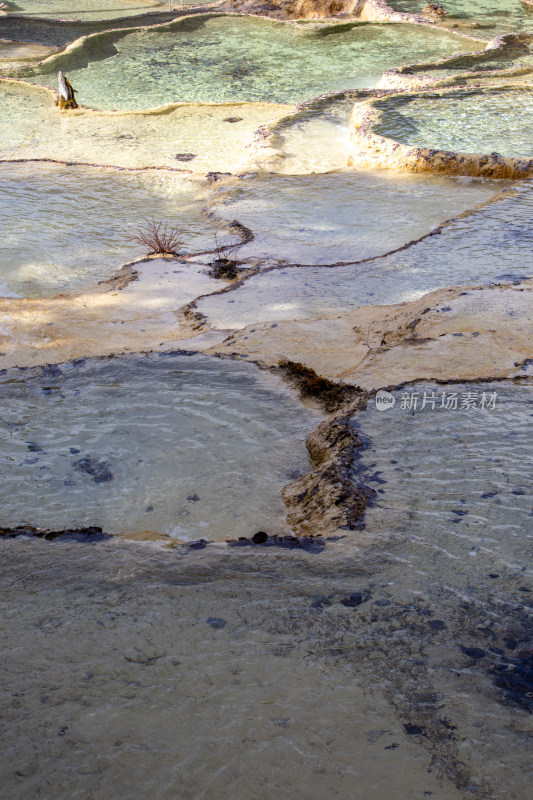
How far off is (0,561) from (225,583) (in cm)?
82

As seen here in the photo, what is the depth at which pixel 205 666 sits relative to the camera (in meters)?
1.85

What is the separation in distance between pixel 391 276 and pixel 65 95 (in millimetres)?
8555

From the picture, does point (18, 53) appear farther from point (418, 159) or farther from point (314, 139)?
point (418, 159)

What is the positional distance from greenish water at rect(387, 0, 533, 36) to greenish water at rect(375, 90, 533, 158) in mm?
6099

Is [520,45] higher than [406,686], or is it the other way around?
[520,45]

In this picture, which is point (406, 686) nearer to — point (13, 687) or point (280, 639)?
point (280, 639)

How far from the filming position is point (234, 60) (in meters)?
14.0

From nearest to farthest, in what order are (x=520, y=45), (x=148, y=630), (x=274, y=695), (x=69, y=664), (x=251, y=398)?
(x=274, y=695)
(x=69, y=664)
(x=148, y=630)
(x=251, y=398)
(x=520, y=45)

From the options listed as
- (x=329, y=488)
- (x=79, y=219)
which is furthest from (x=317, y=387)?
(x=79, y=219)

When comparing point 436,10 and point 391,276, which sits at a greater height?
point 436,10

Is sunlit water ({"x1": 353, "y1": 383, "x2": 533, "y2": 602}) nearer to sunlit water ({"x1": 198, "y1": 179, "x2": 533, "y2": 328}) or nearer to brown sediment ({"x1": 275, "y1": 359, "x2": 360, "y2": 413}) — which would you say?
brown sediment ({"x1": 275, "y1": 359, "x2": 360, "y2": 413})

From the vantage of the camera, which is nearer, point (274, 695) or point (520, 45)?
point (274, 695)

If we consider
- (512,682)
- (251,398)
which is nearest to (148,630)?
(512,682)

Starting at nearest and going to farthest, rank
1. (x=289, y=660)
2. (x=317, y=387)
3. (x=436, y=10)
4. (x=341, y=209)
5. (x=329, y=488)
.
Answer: (x=289, y=660) → (x=329, y=488) → (x=317, y=387) → (x=341, y=209) → (x=436, y=10)
